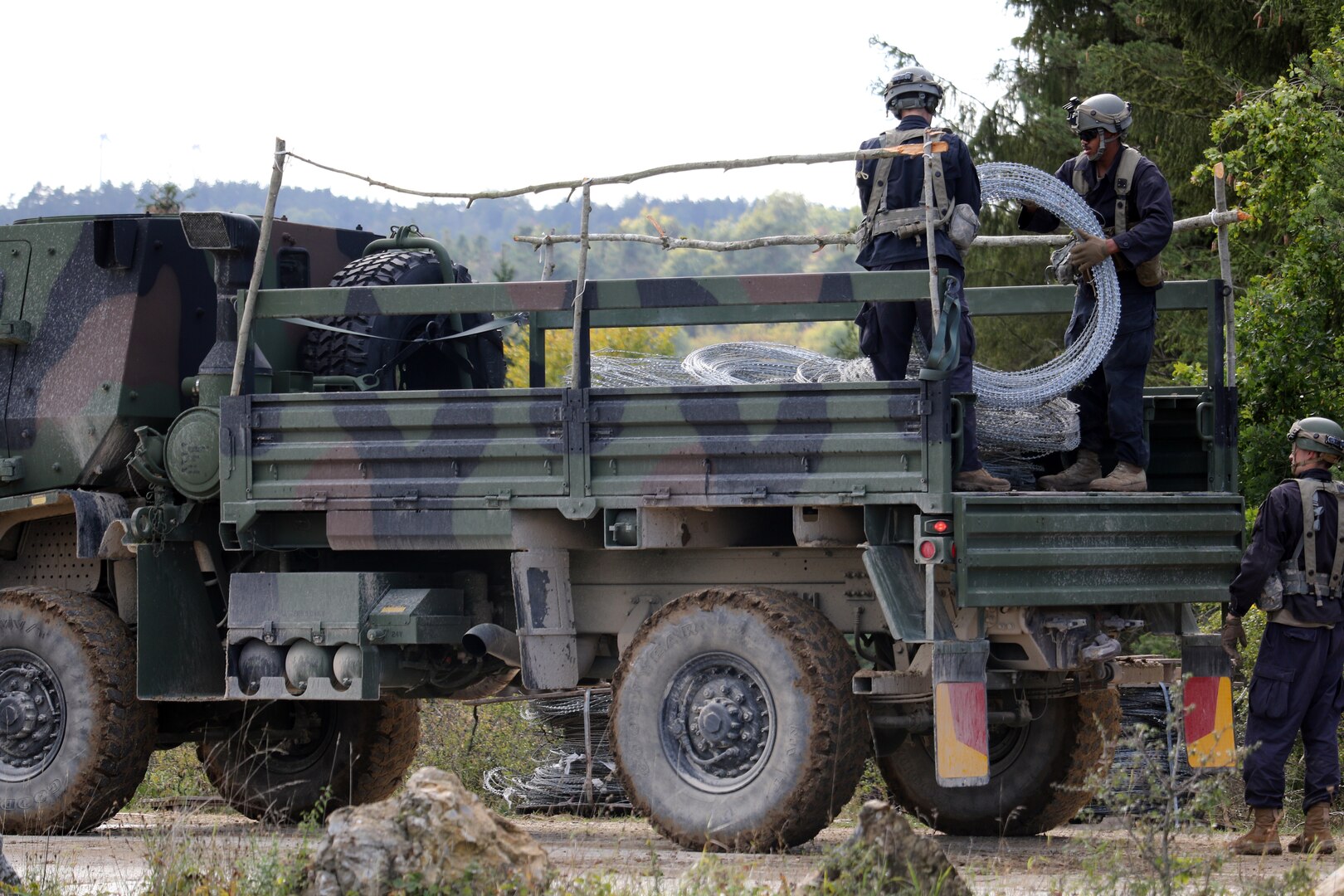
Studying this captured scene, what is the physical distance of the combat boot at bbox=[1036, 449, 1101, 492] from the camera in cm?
857

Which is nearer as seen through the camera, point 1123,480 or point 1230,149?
point 1123,480

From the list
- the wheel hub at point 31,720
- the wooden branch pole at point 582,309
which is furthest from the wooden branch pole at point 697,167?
the wheel hub at point 31,720

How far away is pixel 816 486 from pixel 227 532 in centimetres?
289

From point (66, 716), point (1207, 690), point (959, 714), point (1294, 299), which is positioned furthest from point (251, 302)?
point (1294, 299)

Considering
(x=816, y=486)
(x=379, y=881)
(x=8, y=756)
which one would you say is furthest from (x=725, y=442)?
(x=8, y=756)

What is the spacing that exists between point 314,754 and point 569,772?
5.80 ft

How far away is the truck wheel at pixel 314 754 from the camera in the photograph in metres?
10.2

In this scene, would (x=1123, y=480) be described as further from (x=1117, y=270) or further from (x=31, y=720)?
(x=31, y=720)

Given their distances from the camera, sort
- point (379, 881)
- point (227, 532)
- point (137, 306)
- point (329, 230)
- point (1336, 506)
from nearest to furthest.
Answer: point (379, 881) → point (1336, 506) → point (227, 532) → point (137, 306) → point (329, 230)

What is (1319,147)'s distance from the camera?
36.0 ft

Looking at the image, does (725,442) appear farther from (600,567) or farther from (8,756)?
(8,756)

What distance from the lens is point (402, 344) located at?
9.86 m

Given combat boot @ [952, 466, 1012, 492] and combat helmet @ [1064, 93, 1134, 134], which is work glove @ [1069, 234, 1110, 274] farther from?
combat boot @ [952, 466, 1012, 492]

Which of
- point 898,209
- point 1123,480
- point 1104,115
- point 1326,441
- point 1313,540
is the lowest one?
point 1313,540
